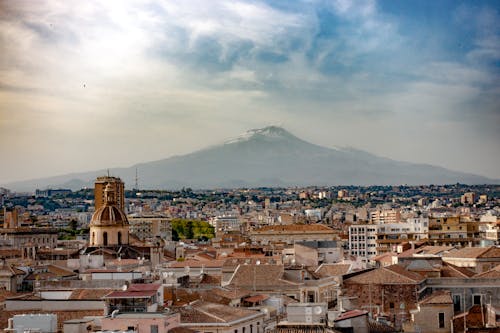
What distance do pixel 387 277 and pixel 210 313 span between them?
23.4 ft

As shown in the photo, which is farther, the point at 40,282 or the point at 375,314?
the point at 40,282

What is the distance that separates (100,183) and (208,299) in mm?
89420

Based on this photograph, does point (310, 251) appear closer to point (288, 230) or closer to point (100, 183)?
point (288, 230)

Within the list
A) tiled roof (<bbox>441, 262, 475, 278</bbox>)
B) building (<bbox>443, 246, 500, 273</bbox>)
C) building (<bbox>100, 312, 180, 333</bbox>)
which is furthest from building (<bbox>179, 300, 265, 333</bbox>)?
building (<bbox>443, 246, 500, 273</bbox>)

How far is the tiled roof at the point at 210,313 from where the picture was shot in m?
20.0

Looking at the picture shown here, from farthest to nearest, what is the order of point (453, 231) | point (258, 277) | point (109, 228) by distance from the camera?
1. point (453, 231)
2. point (109, 228)
3. point (258, 277)

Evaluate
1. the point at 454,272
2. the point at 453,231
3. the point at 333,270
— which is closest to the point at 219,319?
the point at 454,272

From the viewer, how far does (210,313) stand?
20.5 m

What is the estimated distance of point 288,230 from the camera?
302ft

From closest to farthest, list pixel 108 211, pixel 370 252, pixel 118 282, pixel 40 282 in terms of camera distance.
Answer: pixel 118 282, pixel 40 282, pixel 108 211, pixel 370 252

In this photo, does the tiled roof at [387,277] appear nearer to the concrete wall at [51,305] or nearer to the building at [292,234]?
the concrete wall at [51,305]

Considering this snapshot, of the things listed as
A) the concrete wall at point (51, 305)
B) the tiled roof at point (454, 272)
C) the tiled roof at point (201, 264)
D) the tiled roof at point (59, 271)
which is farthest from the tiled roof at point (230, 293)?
the tiled roof at point (201, 264)

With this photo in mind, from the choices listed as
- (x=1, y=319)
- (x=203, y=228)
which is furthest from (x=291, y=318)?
(x=203, y=228)

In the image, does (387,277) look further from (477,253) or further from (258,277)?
(477,253)
